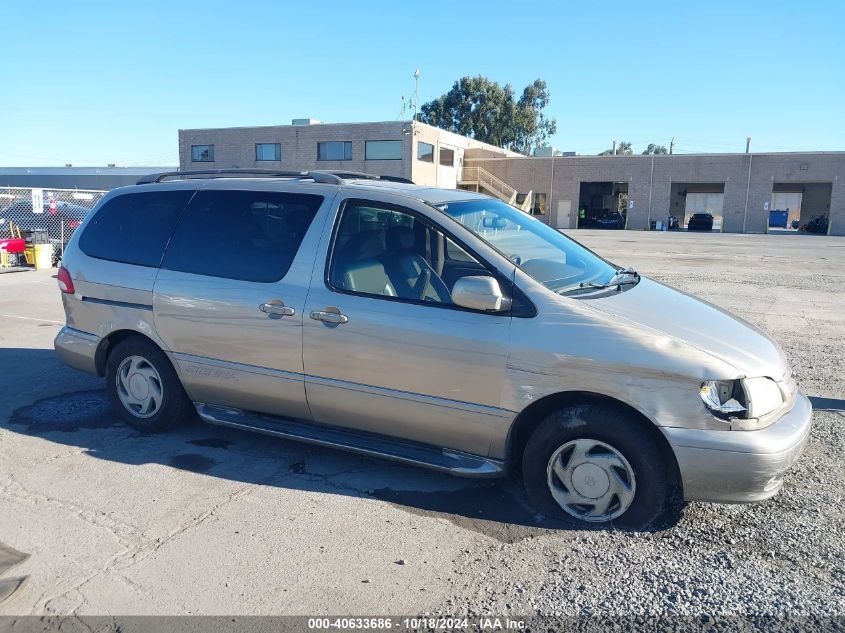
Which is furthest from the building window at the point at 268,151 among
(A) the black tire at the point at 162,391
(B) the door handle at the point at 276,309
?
(B) the door handle at the point at 276,309

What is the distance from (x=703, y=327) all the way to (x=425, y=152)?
4355 centimetres

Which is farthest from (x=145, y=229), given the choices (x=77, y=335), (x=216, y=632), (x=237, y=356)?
(x=216, y=632)

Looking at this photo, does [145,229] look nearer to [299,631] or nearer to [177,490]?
[177,490]

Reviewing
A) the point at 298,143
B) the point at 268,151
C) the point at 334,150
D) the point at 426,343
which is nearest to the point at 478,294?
the point at 426,343

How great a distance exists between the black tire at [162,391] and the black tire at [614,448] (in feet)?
8.86

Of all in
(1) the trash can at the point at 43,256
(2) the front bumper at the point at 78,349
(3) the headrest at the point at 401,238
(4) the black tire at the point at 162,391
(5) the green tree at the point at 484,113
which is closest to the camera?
(3) the headrest at the point at 401,238

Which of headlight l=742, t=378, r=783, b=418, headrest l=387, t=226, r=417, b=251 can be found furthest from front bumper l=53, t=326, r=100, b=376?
headlight l=742, t=378, r=783, b=418

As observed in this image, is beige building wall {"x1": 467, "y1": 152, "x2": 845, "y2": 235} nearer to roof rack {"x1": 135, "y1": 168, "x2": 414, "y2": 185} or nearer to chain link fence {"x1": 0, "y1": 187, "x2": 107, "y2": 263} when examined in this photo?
chain link fence {"x1": 0, "y1": 187, "x2": 107, "y2": 263}

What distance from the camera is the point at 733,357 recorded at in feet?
11.3

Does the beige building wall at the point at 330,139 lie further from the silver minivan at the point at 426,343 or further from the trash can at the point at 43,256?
the silver minivan at the point at 426,343

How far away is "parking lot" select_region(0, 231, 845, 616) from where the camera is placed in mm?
3027

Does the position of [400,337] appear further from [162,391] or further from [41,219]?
[41,219]

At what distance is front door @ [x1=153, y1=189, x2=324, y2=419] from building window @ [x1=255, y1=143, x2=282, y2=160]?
1789 inches

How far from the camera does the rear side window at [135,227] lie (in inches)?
196
